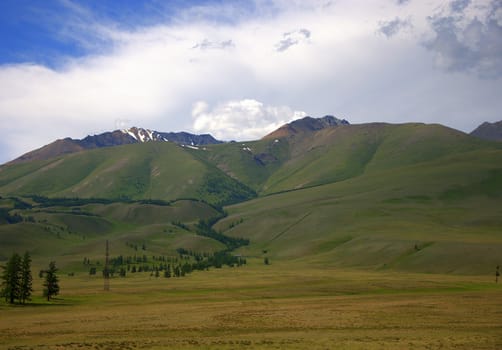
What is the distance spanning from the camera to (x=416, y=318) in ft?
226

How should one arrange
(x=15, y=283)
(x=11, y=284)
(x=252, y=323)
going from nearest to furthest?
(x=252, y=323), (x=11, y=284), (x=15, y=283)

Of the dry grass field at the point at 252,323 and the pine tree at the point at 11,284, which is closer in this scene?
the dry grass field at the point at 252,323

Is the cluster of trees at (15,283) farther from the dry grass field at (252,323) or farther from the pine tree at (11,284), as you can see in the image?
the dry grass field at (252,323)

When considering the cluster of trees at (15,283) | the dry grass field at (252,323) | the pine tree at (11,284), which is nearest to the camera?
the dry grass field at (252,323)

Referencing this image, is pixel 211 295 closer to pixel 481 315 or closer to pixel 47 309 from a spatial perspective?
pixel 47 309

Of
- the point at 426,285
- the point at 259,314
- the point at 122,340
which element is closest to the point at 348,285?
the point at 426,285

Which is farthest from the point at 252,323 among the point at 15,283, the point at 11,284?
the point at 11,284

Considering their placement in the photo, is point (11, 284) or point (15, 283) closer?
point (11, 284)

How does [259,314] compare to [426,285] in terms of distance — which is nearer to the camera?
[259,314]

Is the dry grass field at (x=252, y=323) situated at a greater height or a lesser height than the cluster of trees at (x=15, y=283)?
lesser

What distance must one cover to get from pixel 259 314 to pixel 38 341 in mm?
32426

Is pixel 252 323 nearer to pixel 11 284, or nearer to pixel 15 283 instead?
pixel 15 283

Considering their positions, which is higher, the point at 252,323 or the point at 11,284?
the point at 11,284

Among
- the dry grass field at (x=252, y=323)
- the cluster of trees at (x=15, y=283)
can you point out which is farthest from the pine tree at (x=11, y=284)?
the dry grass field at (x=252, y=323)
